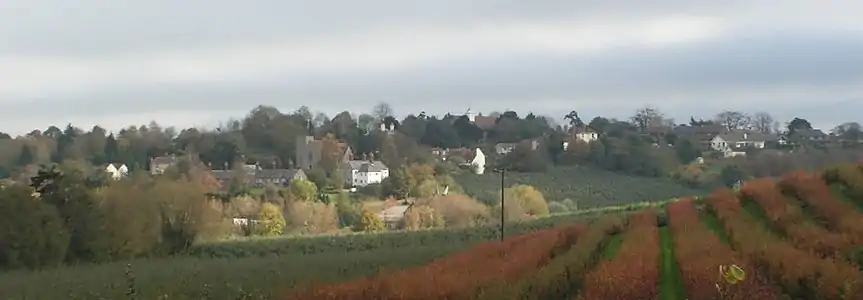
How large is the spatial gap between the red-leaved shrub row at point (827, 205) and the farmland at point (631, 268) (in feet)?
0.19

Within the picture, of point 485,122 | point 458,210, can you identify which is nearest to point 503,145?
point 485,122

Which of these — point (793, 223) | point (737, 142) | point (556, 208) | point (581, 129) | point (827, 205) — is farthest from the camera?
point (581, 129)

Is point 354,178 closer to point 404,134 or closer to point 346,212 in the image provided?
point 346,212

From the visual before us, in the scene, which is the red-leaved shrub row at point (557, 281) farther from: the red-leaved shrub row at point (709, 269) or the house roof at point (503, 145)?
the house roof at point (503, 145)

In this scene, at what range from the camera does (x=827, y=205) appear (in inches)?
1024

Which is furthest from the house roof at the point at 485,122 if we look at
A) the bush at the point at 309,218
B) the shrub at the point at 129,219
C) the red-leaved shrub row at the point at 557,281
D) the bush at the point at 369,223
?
the red-leaved shrub row at the point at 557,281

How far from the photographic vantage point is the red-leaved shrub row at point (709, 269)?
40.0ft

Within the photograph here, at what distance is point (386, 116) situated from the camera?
396ft

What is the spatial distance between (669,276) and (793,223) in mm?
7035

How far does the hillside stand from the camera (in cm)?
6769

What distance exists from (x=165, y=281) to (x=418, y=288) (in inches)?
472

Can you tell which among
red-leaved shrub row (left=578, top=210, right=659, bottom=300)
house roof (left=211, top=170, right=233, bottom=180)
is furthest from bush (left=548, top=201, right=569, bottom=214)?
red-leaved shrub row (left=578, top=210, right=659, bottom=300)

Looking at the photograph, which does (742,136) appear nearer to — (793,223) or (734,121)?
(734,121)

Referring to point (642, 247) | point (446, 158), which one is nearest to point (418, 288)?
point (642, 247)
